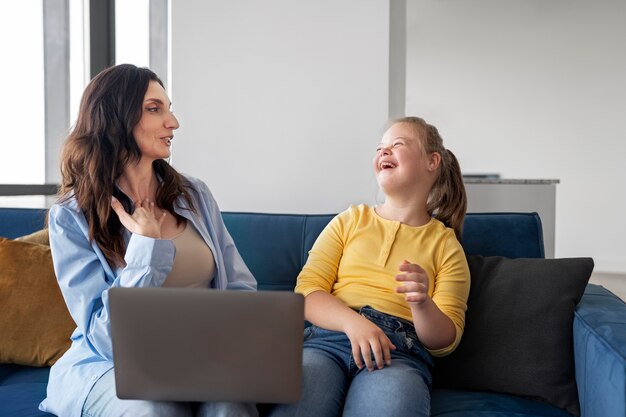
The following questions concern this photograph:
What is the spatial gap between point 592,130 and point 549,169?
594mm

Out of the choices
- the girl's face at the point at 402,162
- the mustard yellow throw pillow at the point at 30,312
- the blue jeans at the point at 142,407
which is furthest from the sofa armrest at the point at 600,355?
the mustard yellow throw pillow at the point at 30,312

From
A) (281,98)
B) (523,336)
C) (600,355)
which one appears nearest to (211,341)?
(600,355)

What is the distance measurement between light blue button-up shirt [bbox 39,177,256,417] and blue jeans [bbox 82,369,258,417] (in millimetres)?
27

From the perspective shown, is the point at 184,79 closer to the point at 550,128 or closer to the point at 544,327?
the point at 544,327

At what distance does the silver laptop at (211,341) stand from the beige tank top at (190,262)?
0.42 metres

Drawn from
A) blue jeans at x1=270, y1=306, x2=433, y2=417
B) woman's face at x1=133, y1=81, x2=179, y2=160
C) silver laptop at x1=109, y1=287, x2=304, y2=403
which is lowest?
blue jeans at x1=270, y1=306, x2=433, y2=417

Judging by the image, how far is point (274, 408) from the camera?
1.40 meters

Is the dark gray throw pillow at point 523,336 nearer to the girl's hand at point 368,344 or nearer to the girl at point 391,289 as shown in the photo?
the girl at point 391,289

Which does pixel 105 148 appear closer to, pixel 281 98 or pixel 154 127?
pixel 154 127

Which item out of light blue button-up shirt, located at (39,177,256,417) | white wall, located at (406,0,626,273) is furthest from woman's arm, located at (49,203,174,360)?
white wall, located at (406,0,626,273)

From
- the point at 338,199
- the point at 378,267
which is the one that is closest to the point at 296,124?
the point at 338,199

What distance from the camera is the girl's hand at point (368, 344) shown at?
1495mm

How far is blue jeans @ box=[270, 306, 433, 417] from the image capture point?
1379 millimetres

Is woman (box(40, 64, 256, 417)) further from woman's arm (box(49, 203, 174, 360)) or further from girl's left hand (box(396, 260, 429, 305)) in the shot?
girl's left hand (box(396, 260, 429, 305))
